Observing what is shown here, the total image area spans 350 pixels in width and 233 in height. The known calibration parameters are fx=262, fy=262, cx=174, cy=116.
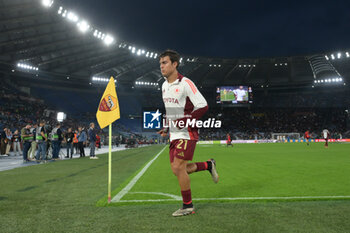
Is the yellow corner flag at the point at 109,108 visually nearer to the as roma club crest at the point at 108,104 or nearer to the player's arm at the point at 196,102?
the as roma club crest at the point at 108,104

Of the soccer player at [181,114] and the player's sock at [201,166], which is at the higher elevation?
the soccer player at [181,114]

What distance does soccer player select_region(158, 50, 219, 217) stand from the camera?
3660 millimetres

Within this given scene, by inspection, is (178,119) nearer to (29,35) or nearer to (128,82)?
(29,35)

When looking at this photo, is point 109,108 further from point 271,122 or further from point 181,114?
point 271,122

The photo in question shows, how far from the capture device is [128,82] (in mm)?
55312

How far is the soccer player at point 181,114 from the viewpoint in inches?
144

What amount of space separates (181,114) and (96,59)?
141 feet

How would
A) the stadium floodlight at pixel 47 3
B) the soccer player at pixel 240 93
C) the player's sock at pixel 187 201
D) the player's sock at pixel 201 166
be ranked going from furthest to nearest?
the soccer player at pixel 240 93
the stadium floodlight at pixel 47 3
the player's sock at pixel 201 166
the player's sock at pixel 187 201

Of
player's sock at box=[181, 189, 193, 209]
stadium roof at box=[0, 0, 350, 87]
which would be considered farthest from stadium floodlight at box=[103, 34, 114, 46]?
player's sock at box=[181, 189, 193, 209]

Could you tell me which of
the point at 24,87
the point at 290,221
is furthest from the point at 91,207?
the point at 24,87

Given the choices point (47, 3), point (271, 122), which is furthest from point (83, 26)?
point (271, 122)

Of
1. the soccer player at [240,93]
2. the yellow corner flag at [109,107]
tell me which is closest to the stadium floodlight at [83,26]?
the soccer player at [240,93]

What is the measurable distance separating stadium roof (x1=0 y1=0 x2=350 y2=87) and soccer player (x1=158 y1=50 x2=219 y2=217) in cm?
2819

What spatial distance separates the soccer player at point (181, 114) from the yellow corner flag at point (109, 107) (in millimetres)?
1303
